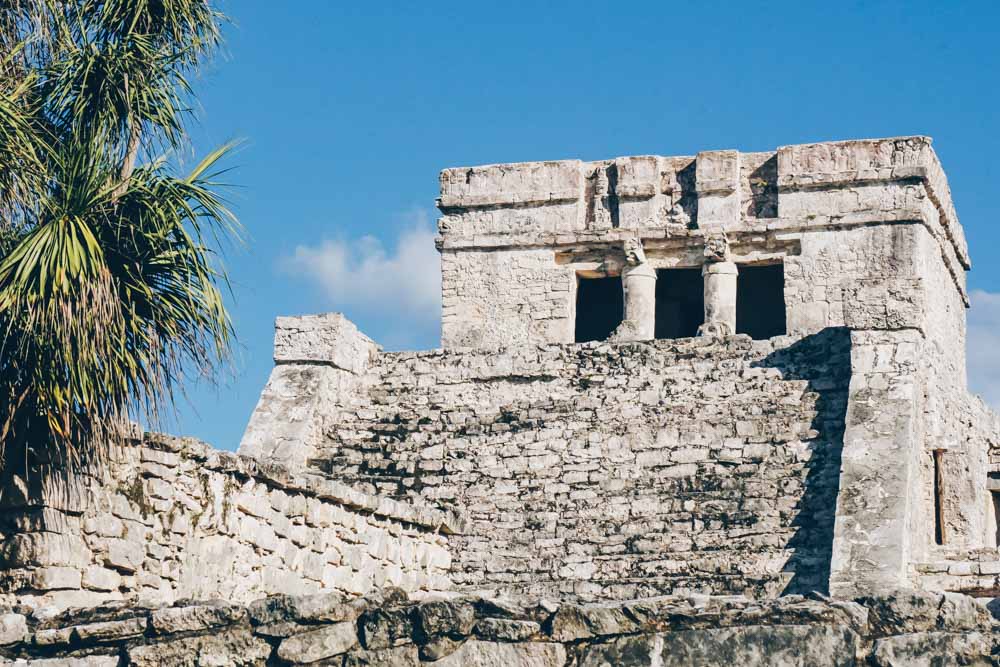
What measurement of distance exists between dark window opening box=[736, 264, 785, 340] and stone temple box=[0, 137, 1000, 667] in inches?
1.6

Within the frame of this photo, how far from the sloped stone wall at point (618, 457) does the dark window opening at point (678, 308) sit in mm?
6094

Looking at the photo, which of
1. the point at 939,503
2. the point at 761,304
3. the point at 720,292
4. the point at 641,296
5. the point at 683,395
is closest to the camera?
the point at 683,395

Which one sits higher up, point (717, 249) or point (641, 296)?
point (717, 249)

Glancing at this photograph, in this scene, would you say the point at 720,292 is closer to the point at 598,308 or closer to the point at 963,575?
the point at 598,308

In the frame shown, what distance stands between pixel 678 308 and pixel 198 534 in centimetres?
1167

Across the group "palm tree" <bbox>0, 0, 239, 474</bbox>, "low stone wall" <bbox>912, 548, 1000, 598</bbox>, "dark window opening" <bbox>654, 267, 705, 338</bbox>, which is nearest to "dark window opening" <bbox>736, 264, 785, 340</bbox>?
"dark window opening" <bbox>654, 267, 705, 338</bbox>

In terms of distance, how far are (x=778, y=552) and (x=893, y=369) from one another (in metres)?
2.32

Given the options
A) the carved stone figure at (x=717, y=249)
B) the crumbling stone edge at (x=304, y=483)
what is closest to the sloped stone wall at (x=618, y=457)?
the crumbling stone edge at (x=304, y=483)

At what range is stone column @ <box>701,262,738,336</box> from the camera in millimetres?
17297

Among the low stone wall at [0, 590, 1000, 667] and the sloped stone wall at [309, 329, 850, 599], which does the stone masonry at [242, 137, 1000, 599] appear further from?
the low stone wall at [0, 590, 1000, 667]

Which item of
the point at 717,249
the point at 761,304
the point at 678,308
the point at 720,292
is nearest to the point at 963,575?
the point at 720,292

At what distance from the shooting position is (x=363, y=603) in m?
5.18

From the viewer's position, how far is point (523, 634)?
195 inches

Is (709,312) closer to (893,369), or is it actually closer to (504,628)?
(893,369)
